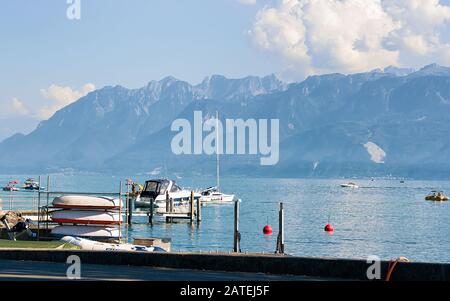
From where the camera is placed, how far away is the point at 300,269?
19062 mm

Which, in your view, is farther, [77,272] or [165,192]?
[165,192]

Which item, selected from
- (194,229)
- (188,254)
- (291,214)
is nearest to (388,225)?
(291,214)

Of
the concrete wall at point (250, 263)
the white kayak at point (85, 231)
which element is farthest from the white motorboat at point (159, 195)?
the concrete wall at point (250, 263)

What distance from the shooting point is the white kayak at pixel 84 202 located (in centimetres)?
3136

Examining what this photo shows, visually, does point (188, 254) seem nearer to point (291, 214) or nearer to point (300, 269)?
point (300, 269)

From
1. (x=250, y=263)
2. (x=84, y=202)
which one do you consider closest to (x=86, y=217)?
(x=84, y=202)

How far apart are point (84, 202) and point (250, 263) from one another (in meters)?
13.3

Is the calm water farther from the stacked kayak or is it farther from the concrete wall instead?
the concrete wall

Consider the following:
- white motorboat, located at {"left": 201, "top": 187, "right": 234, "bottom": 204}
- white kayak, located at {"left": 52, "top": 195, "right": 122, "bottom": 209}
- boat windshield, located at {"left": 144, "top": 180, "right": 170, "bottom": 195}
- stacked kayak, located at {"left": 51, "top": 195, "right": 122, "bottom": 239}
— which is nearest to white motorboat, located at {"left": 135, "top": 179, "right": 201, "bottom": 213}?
boat windshield, located at {"left": 144, "top": 180, "right": 170, "bottom": 195}

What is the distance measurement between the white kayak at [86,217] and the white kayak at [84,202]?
12.3 inches

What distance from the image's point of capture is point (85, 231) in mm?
31844

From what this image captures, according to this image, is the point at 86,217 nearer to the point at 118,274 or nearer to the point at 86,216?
the point at 86,216
